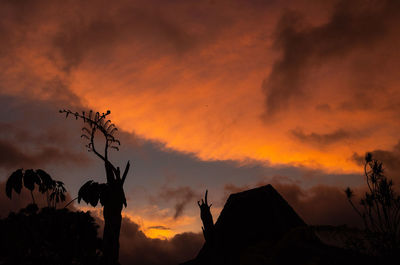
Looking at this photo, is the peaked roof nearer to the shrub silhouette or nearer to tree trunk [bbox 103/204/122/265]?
tree trunk [bbox 103/204/122/265]

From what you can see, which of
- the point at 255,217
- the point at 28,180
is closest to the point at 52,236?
the point at 28,180

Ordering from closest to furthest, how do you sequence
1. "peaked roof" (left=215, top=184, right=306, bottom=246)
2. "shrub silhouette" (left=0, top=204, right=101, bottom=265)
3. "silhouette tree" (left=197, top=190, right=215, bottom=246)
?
"shrub silhouette" (left=0, top=204, right=101, bottom=265)
"silhouette tree" (left=197, top=190, right=215, bottom=246)
"peaked roof" (left=215, top=184, right=306, bottom=246)

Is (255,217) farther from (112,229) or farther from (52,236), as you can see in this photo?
(52,236)

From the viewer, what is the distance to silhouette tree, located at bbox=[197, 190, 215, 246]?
13.4m

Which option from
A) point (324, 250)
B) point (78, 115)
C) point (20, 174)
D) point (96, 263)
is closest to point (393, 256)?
point (324, 250)

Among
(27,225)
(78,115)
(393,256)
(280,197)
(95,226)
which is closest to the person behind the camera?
(27,225)

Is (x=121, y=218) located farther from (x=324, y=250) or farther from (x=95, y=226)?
(x=324, y=250)

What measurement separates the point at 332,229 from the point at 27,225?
34.5ft

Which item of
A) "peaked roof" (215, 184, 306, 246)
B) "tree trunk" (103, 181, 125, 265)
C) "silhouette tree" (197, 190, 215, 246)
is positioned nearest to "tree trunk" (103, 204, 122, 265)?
"tree trunk" (103, 181, 125, 265)

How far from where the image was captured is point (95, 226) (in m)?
9.79

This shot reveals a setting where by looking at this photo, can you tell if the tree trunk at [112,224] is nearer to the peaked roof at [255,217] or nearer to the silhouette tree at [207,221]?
the silhouette tree at [207,221]

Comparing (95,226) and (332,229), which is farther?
(332,229)

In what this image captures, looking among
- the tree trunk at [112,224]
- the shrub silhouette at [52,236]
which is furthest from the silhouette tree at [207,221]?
the shrub silhouette at [52,236]

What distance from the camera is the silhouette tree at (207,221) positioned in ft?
43.8
